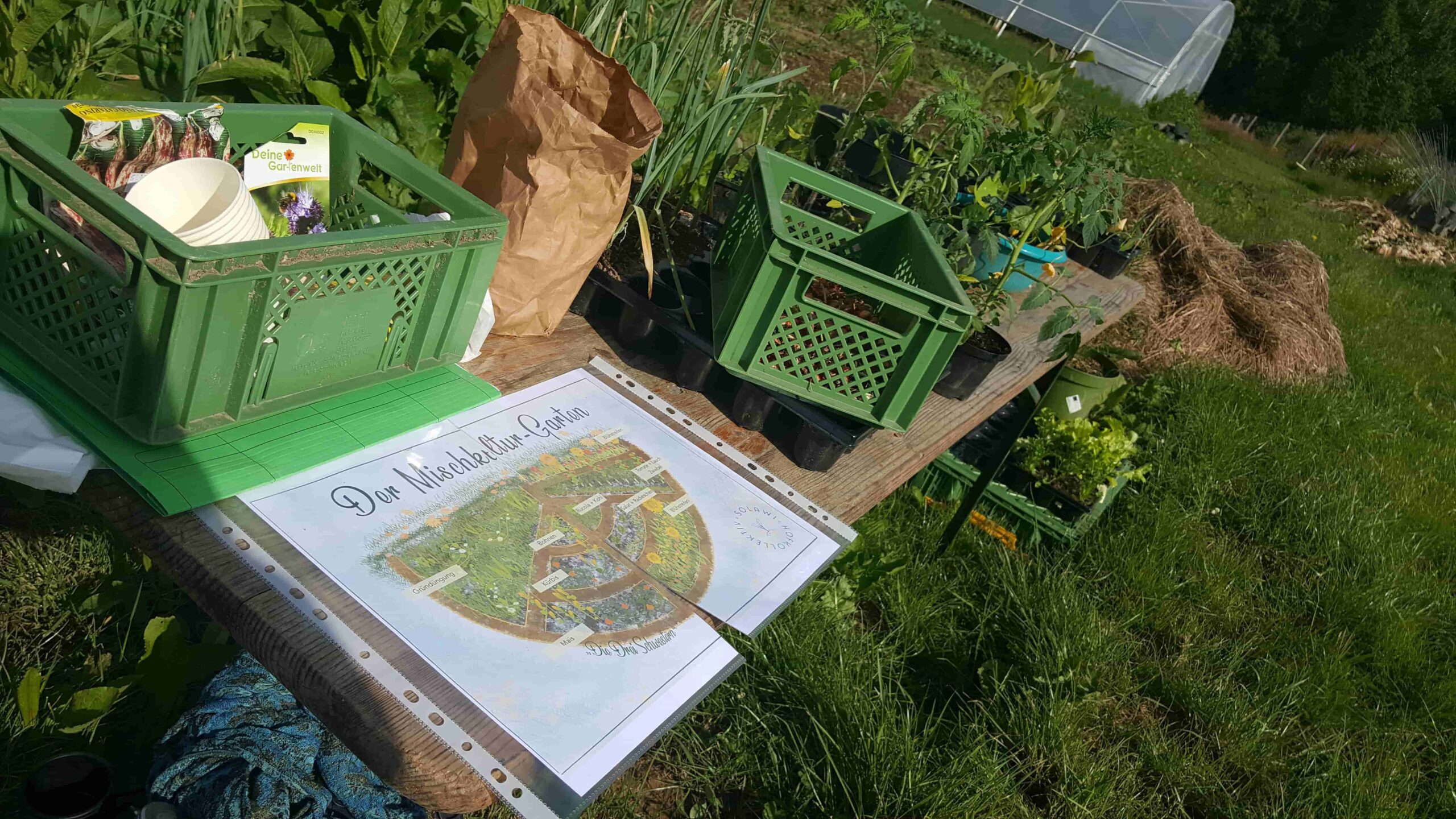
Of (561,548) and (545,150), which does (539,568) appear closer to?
(561,548)

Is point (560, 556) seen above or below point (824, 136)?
below

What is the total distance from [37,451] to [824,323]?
1.03m

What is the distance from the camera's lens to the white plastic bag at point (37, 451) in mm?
879

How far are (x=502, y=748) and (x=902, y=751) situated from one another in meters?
1.10

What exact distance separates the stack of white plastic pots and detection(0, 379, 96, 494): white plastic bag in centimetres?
27

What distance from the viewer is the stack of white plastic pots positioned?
108 centimetres

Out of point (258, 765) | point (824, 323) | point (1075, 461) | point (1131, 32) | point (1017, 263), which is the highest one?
point (1131, 32)

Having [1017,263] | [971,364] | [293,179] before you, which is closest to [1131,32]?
[1017,263]

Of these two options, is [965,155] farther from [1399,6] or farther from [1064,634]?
[1399,6]

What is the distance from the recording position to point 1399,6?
1986 cm

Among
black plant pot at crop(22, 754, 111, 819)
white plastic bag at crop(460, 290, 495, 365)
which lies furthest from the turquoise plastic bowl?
black plant pot at crop(22, 754, 111, 819)

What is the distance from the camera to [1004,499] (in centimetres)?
296

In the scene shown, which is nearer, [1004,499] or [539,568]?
[539,568]

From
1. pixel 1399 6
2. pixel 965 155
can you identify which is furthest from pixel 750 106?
pixel 1399 6
